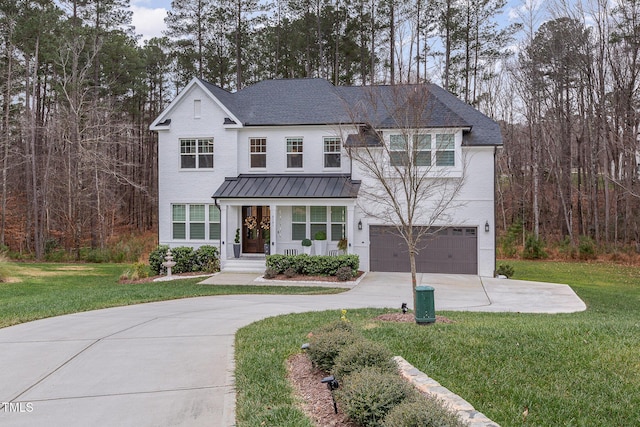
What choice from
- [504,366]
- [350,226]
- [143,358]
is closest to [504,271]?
[350,226]

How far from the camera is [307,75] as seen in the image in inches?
1415

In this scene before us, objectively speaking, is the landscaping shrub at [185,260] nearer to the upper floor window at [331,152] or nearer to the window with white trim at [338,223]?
the window with white trim at [338,223]

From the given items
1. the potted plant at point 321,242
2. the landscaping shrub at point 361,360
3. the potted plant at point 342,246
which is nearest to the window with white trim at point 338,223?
the potted plant at point 342,246

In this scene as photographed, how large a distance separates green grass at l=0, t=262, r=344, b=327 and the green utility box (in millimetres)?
7115

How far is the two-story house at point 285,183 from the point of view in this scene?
65.1 feet

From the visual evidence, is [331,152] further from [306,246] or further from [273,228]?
[306,246]

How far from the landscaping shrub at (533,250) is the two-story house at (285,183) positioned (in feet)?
32.5

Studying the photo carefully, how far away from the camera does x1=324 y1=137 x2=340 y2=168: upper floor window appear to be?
70.6ft

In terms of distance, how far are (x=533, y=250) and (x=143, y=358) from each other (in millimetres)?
25428

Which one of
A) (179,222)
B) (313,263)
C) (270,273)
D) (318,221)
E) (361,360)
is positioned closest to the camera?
(361,360)

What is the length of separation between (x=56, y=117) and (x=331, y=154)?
2355cm

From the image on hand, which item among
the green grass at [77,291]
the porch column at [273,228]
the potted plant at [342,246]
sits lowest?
the green grass at [77,291]

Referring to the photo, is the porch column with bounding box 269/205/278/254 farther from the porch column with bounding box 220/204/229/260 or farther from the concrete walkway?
the concrete walkway

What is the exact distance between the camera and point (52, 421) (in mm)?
5223
